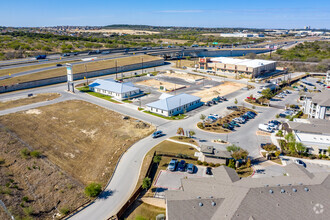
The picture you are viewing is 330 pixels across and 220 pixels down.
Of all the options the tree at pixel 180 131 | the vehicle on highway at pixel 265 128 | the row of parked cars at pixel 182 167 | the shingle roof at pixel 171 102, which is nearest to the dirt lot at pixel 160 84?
the shingle roof at pixel 171 102

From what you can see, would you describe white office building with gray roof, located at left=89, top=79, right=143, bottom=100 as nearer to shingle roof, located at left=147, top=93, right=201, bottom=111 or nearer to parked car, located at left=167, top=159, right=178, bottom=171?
shingle roof, located at left=147, top=93, right=201, bottom=111

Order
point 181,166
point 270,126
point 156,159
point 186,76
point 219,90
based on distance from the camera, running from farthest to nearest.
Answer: point 186,76 < point 219,90 < point 270,126 < point 156,159 < point 181,166

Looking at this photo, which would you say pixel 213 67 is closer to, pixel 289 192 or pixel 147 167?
pixel 147 167

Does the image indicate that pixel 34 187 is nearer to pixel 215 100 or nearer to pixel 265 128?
pixel 265 128

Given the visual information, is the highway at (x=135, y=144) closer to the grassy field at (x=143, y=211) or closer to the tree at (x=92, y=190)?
the tree at (x=92, y=190)

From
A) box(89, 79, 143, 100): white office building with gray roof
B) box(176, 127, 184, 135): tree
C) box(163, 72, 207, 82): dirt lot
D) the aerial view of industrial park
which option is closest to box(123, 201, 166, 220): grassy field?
the aerial view of industrial park

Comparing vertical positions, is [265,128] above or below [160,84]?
below

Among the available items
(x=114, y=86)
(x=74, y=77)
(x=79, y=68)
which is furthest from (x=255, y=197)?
(x=79, y=68)
